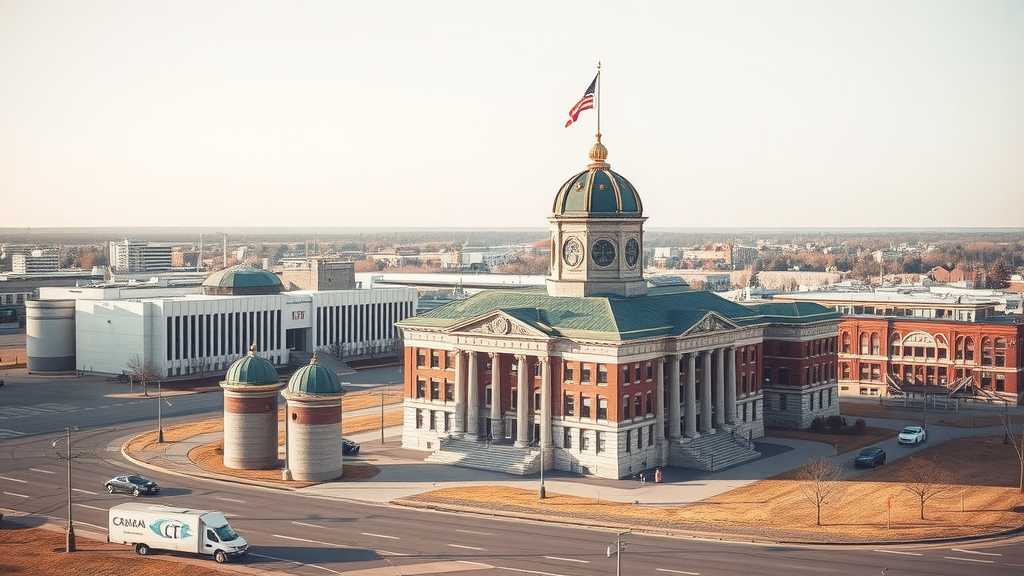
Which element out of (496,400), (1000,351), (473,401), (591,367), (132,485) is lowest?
(132,485)

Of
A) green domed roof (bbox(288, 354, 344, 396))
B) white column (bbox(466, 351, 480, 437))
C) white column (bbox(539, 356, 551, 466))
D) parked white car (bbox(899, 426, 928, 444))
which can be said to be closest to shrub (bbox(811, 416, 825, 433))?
parked white car (bbox(899, 426, 928, 444))

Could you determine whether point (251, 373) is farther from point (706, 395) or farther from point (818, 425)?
point (818, 425)

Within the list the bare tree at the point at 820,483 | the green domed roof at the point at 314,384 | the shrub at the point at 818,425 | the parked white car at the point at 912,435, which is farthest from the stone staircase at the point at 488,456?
the parked white car at the point at 912,435

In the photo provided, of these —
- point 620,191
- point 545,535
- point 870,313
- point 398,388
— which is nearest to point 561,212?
point 620,191

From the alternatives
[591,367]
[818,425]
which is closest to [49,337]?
[591,367]

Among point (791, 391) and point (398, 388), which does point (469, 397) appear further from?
point (398, 388)

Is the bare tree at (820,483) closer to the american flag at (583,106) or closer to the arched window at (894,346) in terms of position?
the american flag at (583,106)
